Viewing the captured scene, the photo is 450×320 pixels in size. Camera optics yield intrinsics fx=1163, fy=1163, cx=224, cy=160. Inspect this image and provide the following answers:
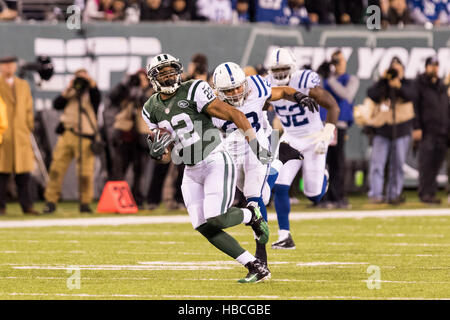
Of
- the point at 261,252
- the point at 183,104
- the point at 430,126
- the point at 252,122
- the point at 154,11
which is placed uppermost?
the point at 183,104

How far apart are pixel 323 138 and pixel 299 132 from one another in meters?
0.77

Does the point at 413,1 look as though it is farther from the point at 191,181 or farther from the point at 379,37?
the point at 191,181

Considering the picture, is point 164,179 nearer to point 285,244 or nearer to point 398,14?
point 285,244

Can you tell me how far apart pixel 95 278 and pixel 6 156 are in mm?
6418

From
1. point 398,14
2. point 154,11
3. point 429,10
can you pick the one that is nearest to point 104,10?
point 154,11

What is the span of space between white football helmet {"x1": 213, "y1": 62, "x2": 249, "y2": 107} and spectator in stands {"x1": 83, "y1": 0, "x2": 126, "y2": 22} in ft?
26.9

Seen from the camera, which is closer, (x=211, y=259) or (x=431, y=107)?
(x=211, y=259)

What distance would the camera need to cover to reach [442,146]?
16.4 metres

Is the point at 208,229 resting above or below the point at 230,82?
below

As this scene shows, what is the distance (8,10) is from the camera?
16.6 meters

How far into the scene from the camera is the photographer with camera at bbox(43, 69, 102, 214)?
14906mm

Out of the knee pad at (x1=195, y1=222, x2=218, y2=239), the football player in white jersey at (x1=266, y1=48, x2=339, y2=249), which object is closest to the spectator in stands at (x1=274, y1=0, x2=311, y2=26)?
the football player in white jersey at (x1=266, y1=48, x2=339, y2=249)

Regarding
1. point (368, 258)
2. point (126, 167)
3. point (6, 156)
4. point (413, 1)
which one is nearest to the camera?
point (368, 258)

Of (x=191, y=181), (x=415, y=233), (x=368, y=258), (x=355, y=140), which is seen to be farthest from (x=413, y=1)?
(x=191, y=181)
